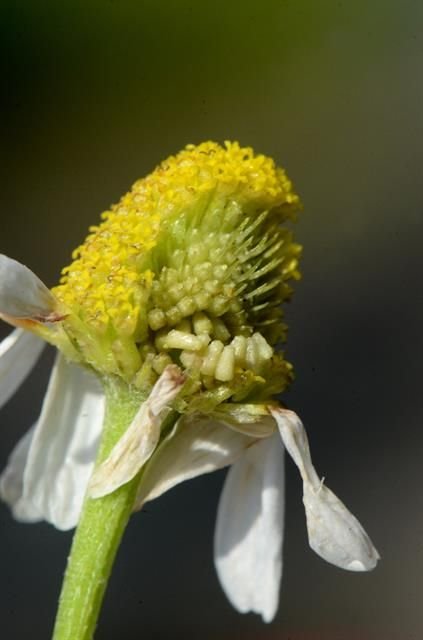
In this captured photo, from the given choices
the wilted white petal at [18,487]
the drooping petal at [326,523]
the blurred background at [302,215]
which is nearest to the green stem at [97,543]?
the drooping petal at [326,523]

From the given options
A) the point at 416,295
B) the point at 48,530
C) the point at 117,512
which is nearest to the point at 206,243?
the point at 117,512

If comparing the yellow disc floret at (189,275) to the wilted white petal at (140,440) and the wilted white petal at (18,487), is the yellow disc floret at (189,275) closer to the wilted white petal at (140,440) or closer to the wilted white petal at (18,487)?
the wilted white petal at (140,440)

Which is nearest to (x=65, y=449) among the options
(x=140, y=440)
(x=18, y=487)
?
(x=18, y=487)

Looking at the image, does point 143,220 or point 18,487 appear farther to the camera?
point 18,487

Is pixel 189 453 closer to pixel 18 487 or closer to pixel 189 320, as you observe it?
pixel 189 320

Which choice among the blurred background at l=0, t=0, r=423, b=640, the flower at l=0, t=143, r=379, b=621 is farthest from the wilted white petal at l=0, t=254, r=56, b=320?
the blurred background at l=0, t=0, r=423, b=640

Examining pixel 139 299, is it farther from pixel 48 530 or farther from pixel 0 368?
pixel 48 530
